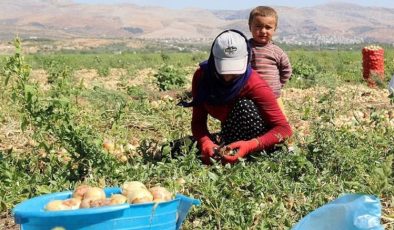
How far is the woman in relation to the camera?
11.4 feet

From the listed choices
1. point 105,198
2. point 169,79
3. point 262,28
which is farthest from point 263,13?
point 169,79

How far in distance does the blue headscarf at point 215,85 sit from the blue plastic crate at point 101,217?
1.37 metres

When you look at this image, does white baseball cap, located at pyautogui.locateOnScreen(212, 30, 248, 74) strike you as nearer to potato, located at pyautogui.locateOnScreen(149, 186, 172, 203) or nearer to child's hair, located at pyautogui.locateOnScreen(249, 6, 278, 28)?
child's hair, located at pyautogui.locateOnScreen(249, 6, 278, 28)

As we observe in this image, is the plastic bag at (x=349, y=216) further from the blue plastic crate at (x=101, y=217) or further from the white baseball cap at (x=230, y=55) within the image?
the white baseball cap at (x=230, y=55)

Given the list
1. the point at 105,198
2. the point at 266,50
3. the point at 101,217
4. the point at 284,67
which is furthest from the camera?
the point at 284,67

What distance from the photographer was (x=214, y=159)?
3543mm

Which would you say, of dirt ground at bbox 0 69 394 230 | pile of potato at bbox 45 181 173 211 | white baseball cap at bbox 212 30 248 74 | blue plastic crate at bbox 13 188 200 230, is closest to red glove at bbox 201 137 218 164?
white baseball cap at bbox 212 30 248 74

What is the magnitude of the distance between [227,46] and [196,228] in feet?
3.39

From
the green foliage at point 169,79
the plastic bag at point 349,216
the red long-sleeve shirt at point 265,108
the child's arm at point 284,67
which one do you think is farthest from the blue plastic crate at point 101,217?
the green foliage at point 169,79

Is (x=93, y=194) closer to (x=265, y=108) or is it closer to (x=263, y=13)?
(x=265, y=108)

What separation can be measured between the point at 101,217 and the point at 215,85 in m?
1.70

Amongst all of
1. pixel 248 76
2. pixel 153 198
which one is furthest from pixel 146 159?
pixel 153 198

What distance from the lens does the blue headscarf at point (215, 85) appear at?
11.8 feet

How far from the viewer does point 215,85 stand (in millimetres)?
3664
